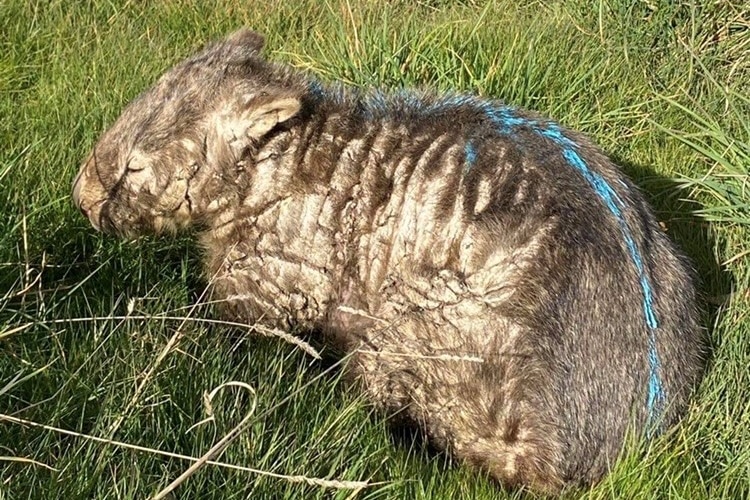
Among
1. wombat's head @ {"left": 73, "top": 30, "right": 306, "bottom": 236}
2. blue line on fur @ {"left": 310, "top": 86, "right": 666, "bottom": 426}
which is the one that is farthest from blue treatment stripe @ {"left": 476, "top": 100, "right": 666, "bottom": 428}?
wombat's head @ {"left": 73, "top": 30, "right": 306, "bottom": 236}

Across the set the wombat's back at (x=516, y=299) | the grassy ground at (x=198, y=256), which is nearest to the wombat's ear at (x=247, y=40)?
the grassy ground at (x=198, y=256)

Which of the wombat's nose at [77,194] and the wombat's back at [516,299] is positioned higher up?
the wombat's back at [516,299]

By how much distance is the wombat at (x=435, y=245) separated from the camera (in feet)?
12.1

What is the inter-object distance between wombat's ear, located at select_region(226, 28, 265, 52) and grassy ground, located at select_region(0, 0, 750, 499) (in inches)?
28.0

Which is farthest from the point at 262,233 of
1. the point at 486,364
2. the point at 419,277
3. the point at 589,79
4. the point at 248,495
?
the point at 589,79

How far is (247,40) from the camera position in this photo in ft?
15.6

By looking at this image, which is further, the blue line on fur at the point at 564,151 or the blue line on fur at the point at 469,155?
the blue line on fur at the point at 469,155

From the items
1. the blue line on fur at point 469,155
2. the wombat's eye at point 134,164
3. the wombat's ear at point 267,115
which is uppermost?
the blue line on fur at point 469,155

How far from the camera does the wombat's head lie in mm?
4281

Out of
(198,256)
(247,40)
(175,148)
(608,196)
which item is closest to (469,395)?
(608,196)

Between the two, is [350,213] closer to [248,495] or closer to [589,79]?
[248,495]

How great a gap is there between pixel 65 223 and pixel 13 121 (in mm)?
802

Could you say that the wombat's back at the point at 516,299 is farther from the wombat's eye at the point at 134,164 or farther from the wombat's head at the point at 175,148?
the wombat's eye at the point at 134,164

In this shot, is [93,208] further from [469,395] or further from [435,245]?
[469,395]
